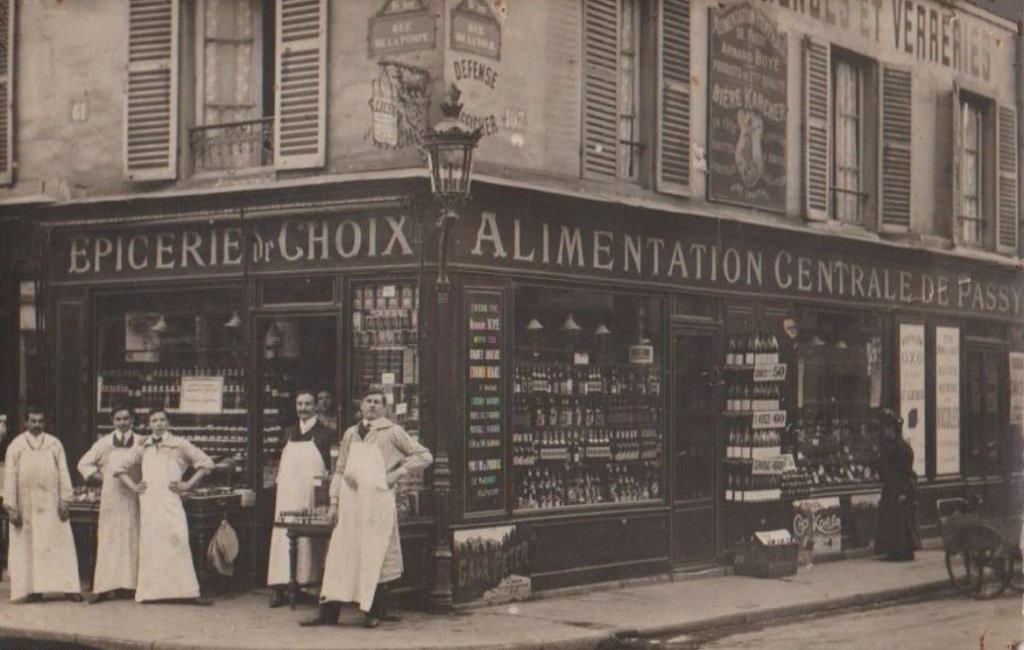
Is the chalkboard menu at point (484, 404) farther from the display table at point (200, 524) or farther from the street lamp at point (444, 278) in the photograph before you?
the display table at point (200, 524)

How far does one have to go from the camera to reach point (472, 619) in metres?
12.1

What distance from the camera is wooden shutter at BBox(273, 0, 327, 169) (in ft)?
43.3

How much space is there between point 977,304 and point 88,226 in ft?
38.0

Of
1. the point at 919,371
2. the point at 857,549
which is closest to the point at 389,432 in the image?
the point at 857,549

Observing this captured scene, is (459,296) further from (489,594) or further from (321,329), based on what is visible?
(489,594)

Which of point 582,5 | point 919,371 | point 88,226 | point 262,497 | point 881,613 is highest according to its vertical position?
point 582,5

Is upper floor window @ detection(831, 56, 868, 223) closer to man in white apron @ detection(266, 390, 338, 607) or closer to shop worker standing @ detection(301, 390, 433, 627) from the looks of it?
man in white apron @ detection(266, 390, 338, 607)

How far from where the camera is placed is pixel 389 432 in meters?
12.0

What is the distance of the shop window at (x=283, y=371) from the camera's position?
1352 cm

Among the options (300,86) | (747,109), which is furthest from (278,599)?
(747,109)

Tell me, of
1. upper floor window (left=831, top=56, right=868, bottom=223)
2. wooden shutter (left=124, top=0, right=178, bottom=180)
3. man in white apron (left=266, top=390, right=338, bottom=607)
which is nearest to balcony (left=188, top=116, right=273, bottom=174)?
wooden shutter (left=124, top=0, right=178, bottom=180)

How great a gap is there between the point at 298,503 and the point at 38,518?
236 centimetres

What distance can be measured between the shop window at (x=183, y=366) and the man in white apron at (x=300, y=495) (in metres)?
1.16

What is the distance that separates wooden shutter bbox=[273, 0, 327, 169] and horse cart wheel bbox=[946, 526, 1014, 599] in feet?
22.2
